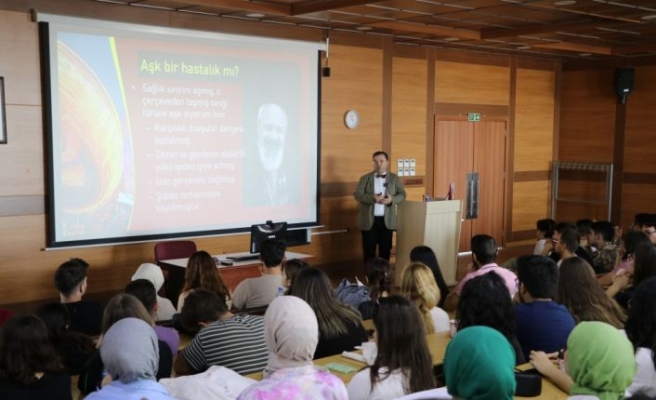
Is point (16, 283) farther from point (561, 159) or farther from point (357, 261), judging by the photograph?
point (561, 159)

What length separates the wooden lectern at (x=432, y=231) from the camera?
352 inches

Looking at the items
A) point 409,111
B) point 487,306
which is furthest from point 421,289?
point 409,111

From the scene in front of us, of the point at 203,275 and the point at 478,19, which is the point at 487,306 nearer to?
the point at 203,275

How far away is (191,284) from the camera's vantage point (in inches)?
199

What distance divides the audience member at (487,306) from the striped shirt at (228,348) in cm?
102

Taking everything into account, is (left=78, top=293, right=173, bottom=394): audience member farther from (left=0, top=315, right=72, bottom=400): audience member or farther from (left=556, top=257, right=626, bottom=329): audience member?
(left=556, top=257, right=626, bottom=329): audience member

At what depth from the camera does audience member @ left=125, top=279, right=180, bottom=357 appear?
12.8ft

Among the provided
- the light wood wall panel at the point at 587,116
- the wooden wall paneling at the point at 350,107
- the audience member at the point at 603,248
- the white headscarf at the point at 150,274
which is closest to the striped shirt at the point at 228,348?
the white headscarf at the point at 150,274

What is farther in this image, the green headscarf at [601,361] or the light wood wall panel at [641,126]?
the light wood wall panel at [641,126]

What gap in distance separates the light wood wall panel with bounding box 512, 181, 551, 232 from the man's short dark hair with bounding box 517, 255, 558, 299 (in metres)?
8.45

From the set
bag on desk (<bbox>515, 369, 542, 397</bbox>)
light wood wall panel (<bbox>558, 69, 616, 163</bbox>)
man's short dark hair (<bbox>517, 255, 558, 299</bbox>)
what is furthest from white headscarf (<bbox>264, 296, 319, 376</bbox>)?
light wood wall panel (<bbox>558, 69, 616, 163</bbox>)

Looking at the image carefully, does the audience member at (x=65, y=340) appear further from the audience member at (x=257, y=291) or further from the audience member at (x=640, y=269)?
the audience member at (x=640, y=269)

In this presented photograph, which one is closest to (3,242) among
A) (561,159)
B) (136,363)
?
(136,363)

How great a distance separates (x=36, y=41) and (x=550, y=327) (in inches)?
218
